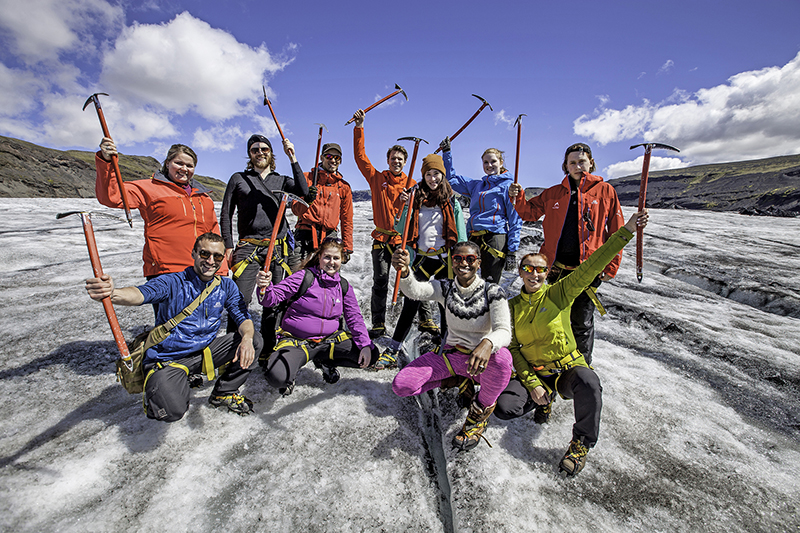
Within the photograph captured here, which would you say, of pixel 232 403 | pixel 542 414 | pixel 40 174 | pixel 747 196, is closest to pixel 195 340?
pixel 232 403

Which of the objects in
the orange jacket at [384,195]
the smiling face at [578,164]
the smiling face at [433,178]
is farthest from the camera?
the orange jacket at [384,195]

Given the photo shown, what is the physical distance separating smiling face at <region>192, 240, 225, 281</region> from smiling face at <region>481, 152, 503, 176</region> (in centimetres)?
358

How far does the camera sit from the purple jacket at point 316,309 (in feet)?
10.2

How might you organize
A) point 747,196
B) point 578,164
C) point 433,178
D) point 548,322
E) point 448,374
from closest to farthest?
point 548,322, point 448,374, point 578,164, point 433,178, point 747,196

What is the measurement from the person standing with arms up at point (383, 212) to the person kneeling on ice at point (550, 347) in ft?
6.15

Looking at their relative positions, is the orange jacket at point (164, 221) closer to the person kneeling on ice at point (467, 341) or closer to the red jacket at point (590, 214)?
the person kneeling on ice at point (467, 341)

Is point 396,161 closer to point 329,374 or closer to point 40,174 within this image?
point 329,374

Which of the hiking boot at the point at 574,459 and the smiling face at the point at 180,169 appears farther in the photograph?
the smiling face at the point at 180,169

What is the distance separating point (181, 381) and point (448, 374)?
208 cm

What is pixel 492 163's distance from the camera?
4.47m

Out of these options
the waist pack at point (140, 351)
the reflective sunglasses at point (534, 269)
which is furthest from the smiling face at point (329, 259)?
the reflective sunglasses at point (534, 269)

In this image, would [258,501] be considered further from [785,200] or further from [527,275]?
[785,200]

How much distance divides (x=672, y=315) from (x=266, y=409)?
5731 mm

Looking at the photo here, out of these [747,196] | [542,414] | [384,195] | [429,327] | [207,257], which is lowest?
[542,414]
